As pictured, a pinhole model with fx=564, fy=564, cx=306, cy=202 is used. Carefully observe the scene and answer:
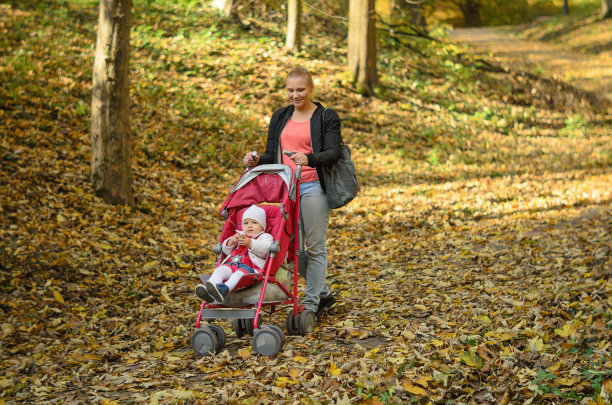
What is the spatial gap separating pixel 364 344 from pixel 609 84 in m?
20.5

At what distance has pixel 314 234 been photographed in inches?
200

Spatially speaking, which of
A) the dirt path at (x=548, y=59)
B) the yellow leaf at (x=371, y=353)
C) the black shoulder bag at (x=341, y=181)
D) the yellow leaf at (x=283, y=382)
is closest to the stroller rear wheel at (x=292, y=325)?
the yellow leaf at (x=371, y=353)

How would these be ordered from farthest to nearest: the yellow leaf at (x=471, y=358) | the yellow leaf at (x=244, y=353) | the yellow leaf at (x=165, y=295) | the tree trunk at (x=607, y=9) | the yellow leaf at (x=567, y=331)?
the tree trunk at (x=607, y=9), the yellow leaf at (x=165, y=295), the yellow leaf at (x=567, y=331), the yellow leaf at (x=244, y=353), the yellow leaf at (x=471, y=358)

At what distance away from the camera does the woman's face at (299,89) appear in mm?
4770

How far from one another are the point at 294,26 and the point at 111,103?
8.88m

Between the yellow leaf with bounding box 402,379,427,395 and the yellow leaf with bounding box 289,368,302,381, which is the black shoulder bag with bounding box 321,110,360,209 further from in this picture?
the yellow leaf with bounding box 402,379,427,395

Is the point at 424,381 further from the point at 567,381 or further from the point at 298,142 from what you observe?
the point at 298,142

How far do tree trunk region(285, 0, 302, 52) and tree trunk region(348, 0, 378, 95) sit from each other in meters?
1.51

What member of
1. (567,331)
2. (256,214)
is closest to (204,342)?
(256,214)

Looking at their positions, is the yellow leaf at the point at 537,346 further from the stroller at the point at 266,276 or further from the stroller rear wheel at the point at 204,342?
the stroller rear wheel at the point at 204,342

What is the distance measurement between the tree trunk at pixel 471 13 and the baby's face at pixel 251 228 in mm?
35456

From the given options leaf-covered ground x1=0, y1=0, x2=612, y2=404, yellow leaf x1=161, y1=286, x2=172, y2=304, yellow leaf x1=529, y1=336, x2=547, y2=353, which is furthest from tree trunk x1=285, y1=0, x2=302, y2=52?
yellow leaf x1=529, y1=336, x2=547, y2=353

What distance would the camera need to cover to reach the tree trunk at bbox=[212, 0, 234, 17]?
17383 millimetres

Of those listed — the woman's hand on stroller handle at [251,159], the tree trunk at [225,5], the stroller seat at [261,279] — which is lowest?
the stroller seat at [261,279]
